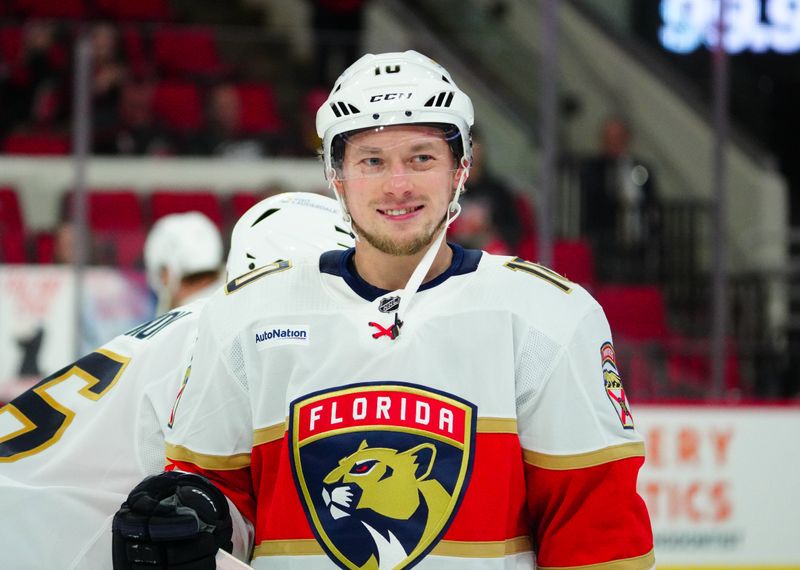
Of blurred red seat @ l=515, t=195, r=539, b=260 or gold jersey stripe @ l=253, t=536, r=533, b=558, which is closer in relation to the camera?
gold jersey stripe @ l=253, t=536, r=533, b=558

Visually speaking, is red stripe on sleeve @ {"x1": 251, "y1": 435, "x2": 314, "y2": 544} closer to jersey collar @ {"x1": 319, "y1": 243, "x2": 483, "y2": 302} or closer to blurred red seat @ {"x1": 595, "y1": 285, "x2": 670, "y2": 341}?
jersey collar @ {"x1": 319, "y1": 243, "x2": 483, "y2": 302}

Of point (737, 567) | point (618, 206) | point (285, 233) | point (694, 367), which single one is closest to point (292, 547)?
point (285, 233)

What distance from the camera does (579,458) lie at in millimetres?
1756

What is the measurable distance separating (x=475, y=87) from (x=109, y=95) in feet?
4.66

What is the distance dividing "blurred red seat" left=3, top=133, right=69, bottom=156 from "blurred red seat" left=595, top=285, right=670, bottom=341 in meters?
2.00

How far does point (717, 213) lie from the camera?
16.3 feet

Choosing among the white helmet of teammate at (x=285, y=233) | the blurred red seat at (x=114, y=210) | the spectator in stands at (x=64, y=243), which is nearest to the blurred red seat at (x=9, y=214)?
the spectator in stands at (x=64, y=243)

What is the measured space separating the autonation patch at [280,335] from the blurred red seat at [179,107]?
3.21 m

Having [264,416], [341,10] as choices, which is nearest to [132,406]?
[264,416]

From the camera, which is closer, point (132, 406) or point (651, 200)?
point (132, 406)

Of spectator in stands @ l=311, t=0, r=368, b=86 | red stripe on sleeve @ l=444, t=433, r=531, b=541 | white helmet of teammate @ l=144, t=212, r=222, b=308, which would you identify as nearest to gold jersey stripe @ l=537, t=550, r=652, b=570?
red stripe on sleeve @ l=444, t=433, r=531, b=541

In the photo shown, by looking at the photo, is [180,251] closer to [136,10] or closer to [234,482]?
[234,482]

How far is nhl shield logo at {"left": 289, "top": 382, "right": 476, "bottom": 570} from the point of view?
175cm

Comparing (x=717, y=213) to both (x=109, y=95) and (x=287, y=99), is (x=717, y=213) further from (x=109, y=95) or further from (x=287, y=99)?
(x=109, y=95)
